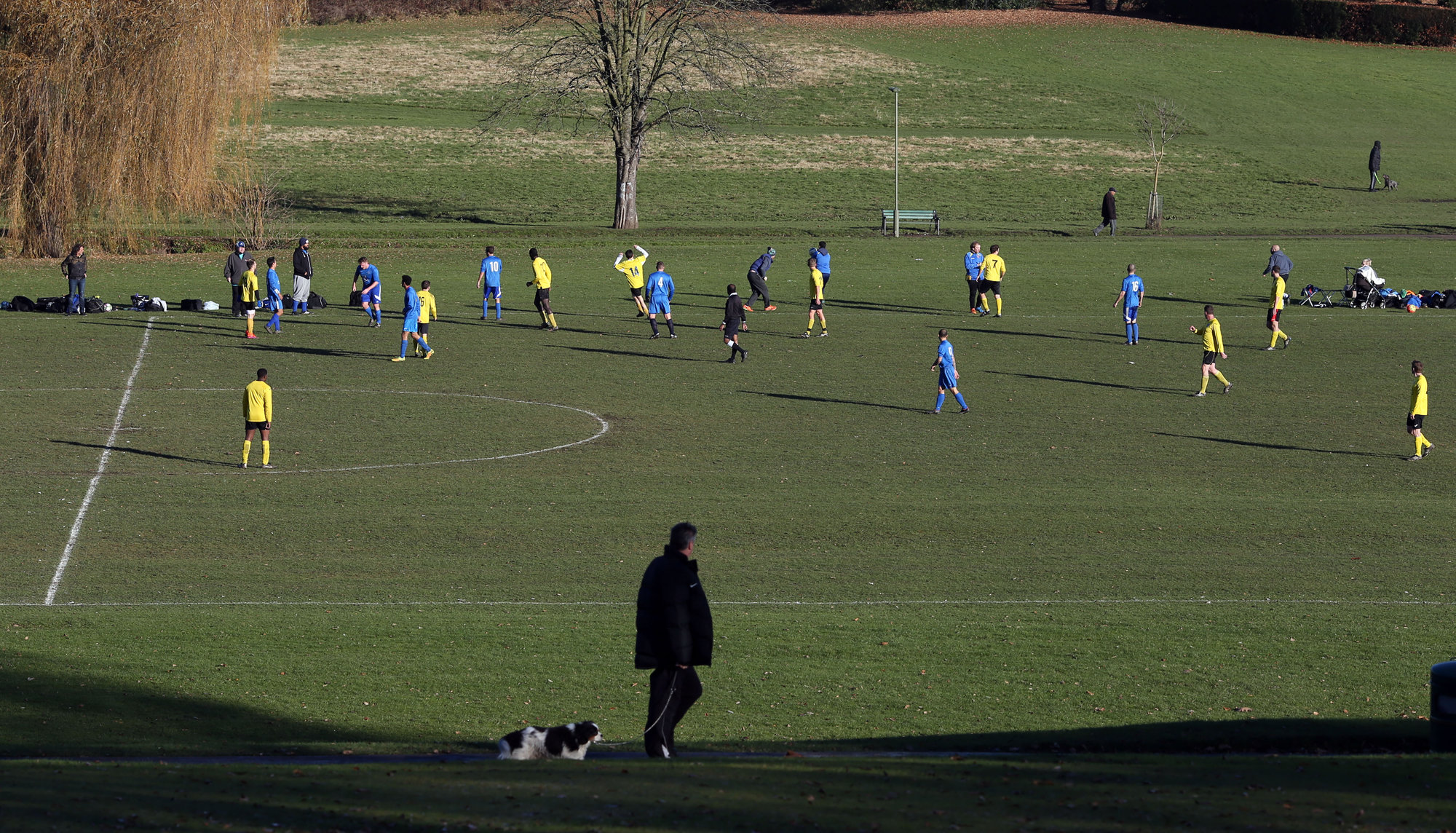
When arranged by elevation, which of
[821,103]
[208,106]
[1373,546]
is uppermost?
[821,103]

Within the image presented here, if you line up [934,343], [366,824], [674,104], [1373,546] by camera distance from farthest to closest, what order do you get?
[674,104]
[934,343]
[1373,546]
[366,824]

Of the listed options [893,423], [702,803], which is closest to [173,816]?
[702,803]

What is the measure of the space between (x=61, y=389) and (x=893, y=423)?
687 inches

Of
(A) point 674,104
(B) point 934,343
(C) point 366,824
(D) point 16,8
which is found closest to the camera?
(C) point 366,824

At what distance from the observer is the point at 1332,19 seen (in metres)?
103

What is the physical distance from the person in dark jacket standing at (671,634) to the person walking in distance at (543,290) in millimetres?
26358

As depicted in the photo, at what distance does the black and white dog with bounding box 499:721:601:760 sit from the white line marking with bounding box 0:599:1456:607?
7.02m

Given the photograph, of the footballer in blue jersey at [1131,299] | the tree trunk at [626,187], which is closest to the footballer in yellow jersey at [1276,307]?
the footballer in blue jersey at [1131,299]

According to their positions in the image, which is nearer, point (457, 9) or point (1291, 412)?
point (1291, 412)

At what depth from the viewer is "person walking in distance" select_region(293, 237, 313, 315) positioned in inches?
1591

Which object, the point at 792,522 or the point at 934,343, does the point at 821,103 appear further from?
the point at 792,522

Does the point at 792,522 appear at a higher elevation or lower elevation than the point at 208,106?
lower

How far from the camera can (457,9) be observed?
108312 mm

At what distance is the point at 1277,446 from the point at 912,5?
88.0 meters
